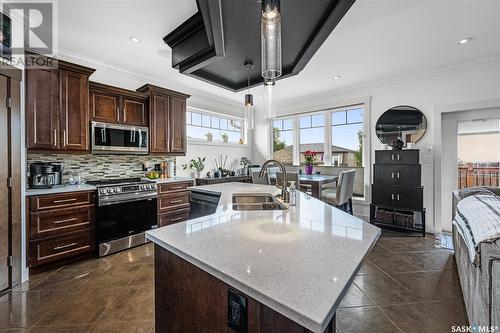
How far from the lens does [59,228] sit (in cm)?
248

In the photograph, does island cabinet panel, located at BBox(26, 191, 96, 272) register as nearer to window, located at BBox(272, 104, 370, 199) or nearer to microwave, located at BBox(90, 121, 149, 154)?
microwave, located at BBox(90, 121, 149, 154)

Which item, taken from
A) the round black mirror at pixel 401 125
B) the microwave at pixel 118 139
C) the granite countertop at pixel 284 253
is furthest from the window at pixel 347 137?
the microwave at pixel 118 139

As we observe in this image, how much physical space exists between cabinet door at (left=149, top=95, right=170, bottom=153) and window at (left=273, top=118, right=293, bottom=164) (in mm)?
2930

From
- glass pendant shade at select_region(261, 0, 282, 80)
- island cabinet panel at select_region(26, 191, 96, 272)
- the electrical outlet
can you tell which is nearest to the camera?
the electrical outlet

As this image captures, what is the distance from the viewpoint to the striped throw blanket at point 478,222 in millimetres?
1332

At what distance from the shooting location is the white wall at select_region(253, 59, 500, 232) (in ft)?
10.7

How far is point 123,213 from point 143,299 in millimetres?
1357

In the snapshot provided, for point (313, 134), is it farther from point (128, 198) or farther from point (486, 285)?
point (486, 285)

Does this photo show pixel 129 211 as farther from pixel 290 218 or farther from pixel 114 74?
pixel 290 218

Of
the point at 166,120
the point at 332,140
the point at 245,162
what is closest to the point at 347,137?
the point at 332,140

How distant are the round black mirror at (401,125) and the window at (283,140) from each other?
2015 millimetres

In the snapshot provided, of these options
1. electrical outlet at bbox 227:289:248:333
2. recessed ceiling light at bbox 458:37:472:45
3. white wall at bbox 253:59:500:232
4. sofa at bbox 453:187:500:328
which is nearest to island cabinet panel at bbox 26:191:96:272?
electrical outlet at bbox 227:289:248:333

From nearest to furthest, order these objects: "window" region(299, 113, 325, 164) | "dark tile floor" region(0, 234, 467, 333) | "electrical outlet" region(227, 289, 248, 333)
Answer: "electrical outlet" region(227, 289, 248, 333) < "dark tile floor" region(0, 234, 467, 333) < "window" region(299, 113, 325, 164)

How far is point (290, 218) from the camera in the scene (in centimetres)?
138
